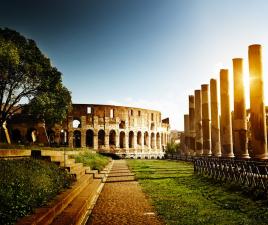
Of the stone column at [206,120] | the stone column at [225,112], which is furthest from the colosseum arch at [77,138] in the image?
the stone column at [225,112]

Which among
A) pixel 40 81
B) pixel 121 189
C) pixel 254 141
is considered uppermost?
pixel 40 81

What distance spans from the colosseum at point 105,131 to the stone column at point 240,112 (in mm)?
26326

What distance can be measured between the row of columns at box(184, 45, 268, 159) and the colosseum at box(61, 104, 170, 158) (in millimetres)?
17316

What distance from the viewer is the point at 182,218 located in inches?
256

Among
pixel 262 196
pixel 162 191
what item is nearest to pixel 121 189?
pixel 162 191

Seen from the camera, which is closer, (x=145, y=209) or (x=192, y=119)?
(x=145, y=209)

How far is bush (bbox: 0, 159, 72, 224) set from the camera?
5028 millimetres

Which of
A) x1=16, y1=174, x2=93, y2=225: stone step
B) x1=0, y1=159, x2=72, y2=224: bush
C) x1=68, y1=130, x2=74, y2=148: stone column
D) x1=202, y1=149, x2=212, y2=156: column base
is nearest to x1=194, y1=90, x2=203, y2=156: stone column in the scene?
x1=202, y1=149, x2=212, y2=156: column base

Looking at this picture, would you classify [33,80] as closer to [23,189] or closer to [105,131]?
[23,189]

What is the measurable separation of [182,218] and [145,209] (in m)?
1.32

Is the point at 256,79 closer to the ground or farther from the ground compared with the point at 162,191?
farther from the ground

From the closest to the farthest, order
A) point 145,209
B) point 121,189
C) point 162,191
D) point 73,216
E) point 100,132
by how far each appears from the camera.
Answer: point 73,216 < point 145,209 < point 162,191 < point 121,189 < point 100,132

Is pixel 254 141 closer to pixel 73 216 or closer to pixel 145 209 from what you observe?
pixel 145 209

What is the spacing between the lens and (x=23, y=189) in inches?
239
